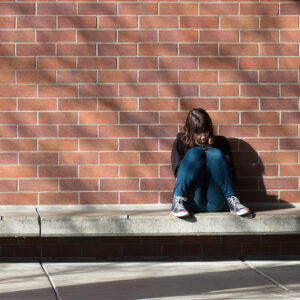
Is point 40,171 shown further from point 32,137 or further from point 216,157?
point 216,157

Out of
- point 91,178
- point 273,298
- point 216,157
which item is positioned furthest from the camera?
point 91,178

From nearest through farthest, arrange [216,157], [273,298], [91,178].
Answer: [273,298]
[216,157]
[91,178]

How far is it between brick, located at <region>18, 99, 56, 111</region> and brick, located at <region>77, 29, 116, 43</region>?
576 millimetres

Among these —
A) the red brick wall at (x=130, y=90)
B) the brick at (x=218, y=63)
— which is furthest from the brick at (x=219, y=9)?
the brick at (x=218, y=63)

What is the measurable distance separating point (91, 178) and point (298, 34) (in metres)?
2.13

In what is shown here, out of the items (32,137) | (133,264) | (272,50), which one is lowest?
(133,264)

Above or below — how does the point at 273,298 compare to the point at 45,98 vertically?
below

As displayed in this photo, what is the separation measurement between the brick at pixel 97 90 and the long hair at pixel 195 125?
26.9 inches

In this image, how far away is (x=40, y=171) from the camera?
7012mm

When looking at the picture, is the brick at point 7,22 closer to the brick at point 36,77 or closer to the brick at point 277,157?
the brick at point 36,77

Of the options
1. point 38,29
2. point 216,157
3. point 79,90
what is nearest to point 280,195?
point 216,157

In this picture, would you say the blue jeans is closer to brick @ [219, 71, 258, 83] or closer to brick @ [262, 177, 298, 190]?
brick @ [262, 177, 298, 190]

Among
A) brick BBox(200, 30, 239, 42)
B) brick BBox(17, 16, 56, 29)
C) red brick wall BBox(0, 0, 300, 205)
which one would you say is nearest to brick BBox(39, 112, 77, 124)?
red brick wall BBox(0, 0, 300, 205)

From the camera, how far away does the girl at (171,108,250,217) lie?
6.58 m
